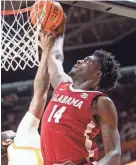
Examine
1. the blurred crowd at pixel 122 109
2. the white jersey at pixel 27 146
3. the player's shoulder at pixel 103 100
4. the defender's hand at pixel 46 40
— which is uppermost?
the defender's hand at pixel 46 40

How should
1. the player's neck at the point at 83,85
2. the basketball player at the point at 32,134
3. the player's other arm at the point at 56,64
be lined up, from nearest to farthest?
the player's neck at the point at 83,85, the player's other arm at the point at 56,64, the basketball player at the point at 32,134

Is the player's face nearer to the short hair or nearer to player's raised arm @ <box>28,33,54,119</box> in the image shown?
the short hair

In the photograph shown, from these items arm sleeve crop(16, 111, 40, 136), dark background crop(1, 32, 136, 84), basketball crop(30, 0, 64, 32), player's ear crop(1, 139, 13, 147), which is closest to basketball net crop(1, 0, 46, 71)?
basketball crop(30, 0, 64, 32)

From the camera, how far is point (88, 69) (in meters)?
1.93

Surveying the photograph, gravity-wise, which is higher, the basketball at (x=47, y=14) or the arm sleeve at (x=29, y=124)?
the basketball at (x=47, y=14)

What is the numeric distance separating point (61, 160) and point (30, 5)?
0.77m

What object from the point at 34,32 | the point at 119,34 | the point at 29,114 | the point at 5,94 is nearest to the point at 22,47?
the point at 34,32

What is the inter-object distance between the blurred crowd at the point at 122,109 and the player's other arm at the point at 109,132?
4.01 feet

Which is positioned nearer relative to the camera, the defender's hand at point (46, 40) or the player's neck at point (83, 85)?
the player's neck at point (83, 85)

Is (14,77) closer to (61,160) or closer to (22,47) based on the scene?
(22,47)

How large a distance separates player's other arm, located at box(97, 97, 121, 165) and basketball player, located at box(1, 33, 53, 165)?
1.82 feet

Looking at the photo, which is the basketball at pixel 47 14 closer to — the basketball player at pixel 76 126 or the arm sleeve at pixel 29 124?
the basketball player at pixel 76 126

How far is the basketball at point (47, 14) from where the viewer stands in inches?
77.0

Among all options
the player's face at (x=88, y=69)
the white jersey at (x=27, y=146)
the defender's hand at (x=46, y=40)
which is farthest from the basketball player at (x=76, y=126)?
the white jersey at (x=27, y=146)
